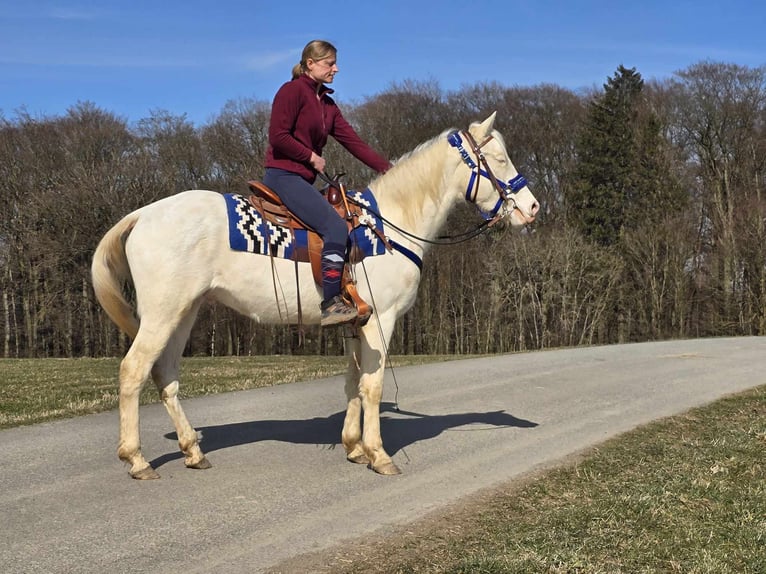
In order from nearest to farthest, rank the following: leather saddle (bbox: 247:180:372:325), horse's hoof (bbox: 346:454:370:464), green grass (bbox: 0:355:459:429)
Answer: leather saddle (bbox: 247:180:372:325)
horse's hoof (bbox: 346:454:370:464)
green grass (bbox: 0:355:459:429)

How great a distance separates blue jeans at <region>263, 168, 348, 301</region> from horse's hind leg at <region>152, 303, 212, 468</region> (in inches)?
45.8

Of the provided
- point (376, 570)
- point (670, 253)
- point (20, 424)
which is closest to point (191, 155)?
point (670, 253)

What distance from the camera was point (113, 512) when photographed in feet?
16.9

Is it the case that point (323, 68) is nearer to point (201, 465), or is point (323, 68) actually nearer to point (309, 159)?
point (309, 159)

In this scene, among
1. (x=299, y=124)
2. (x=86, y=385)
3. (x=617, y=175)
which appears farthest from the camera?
(x=617, y=175)

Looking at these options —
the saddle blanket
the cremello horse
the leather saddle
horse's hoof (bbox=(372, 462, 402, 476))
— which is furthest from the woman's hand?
horse's hoof (bbox=(372, 462, 402, 476))

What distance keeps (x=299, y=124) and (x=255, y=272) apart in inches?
52.3

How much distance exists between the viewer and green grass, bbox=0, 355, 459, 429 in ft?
30.6

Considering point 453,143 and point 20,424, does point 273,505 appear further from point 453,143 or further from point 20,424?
point 20,424

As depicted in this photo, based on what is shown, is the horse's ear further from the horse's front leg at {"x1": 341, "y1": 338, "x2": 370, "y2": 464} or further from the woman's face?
the horse's front leg at {"x1": 341, "y1": 338, "x2": 370, "y2": 464}

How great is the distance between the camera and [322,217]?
6281mm

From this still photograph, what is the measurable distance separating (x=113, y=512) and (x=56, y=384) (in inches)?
342

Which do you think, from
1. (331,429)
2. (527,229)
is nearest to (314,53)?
(331,429)

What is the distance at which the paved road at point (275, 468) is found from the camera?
181 inches
